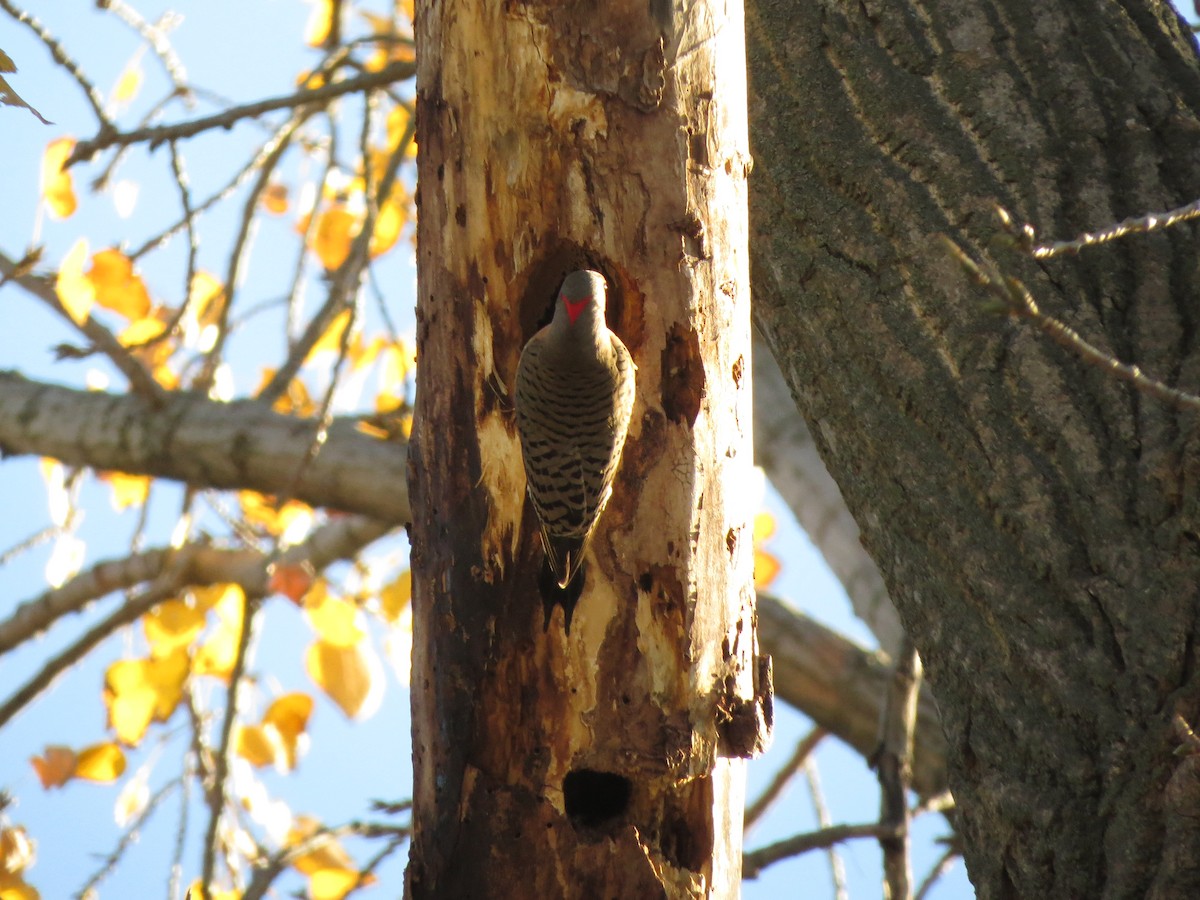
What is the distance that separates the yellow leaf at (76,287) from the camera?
4.56 m

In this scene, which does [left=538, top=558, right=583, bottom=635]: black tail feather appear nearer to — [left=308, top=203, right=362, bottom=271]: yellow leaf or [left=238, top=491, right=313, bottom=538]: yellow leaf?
[left=238, top=491, right=313, bottom=538]: yellow leaf

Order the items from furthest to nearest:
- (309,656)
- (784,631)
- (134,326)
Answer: (134,326) < (309,656) < (784,631)

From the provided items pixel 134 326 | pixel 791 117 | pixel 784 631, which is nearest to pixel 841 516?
pixel 784 631

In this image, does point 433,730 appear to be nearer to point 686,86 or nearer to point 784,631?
point 686,86

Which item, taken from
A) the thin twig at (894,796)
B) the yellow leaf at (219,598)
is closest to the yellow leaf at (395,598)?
the yellow leaf at (219,598)

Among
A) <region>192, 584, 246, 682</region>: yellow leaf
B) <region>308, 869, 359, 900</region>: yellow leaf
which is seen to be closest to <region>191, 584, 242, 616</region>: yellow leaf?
<region>192, 584, 246, 682</region>: yellow leaf

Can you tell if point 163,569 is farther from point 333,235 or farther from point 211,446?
point 333,235

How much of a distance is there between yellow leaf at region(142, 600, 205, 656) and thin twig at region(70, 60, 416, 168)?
6.92ft

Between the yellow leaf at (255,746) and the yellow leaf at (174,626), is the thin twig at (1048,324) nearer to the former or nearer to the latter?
the yellow leaf at (174,626)

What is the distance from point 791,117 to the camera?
9.14 ft

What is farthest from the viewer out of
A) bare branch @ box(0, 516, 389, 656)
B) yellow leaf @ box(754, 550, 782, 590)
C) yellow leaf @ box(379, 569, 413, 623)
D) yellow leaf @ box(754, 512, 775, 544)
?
yellow leaf @ box(754, 512, 775, 544)

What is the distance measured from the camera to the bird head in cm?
253

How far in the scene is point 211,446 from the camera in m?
4.95

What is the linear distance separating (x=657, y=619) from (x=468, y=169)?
3.22ft
